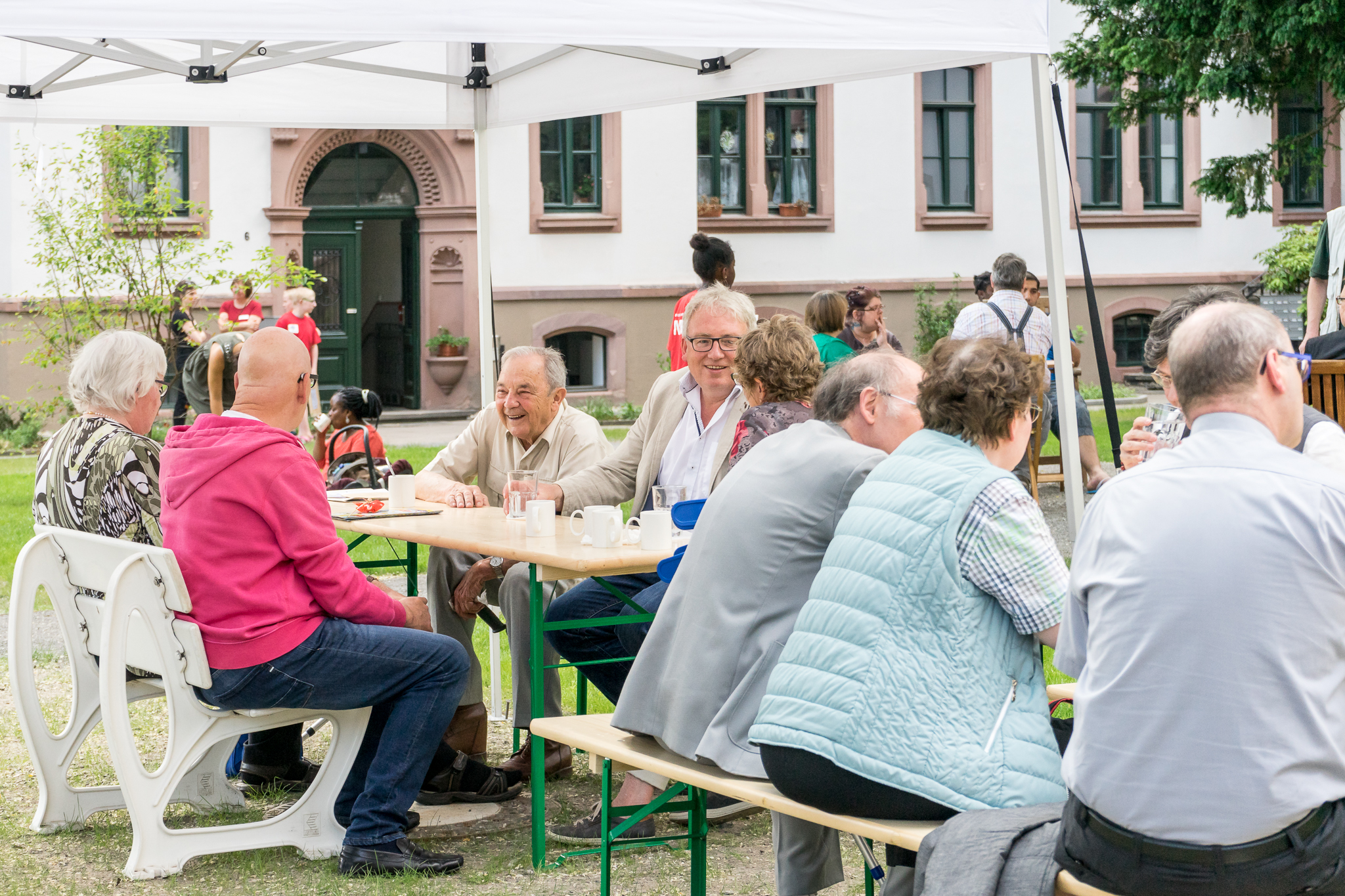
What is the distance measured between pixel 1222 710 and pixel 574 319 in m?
17.4

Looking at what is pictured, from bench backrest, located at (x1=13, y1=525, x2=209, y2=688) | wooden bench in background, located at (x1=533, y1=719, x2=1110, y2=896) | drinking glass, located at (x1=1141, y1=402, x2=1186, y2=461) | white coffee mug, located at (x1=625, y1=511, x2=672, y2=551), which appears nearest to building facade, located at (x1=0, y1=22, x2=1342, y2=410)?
bench backrest, located at (x1=13, y1=525, x2=209, y2=688)

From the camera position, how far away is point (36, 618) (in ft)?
25.4

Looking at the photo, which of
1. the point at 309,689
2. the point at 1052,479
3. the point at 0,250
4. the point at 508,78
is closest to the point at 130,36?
the point at 309,689

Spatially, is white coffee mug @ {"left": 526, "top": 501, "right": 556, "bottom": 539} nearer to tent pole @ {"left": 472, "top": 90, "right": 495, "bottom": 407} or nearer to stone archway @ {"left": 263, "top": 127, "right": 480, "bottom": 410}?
tent pole @ {"left": 472, "top": 90, "right": 495, "bottom": 407}

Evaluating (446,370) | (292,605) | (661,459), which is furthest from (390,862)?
(446,370)

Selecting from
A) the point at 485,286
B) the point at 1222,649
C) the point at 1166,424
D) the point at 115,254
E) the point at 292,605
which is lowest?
the point at 292,605

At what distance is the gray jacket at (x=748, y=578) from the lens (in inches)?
124

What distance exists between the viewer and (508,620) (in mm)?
5074

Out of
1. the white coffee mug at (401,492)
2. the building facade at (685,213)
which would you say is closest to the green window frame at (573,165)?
the building facade at (685,213)

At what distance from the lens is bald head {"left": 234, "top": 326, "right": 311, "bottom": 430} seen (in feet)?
13.2

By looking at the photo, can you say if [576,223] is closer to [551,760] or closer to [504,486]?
[504,486]

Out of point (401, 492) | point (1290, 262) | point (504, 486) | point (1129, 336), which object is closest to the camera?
point (504, 486)

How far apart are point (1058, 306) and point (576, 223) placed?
47.5 feet

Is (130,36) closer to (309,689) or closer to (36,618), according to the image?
(309,689)
